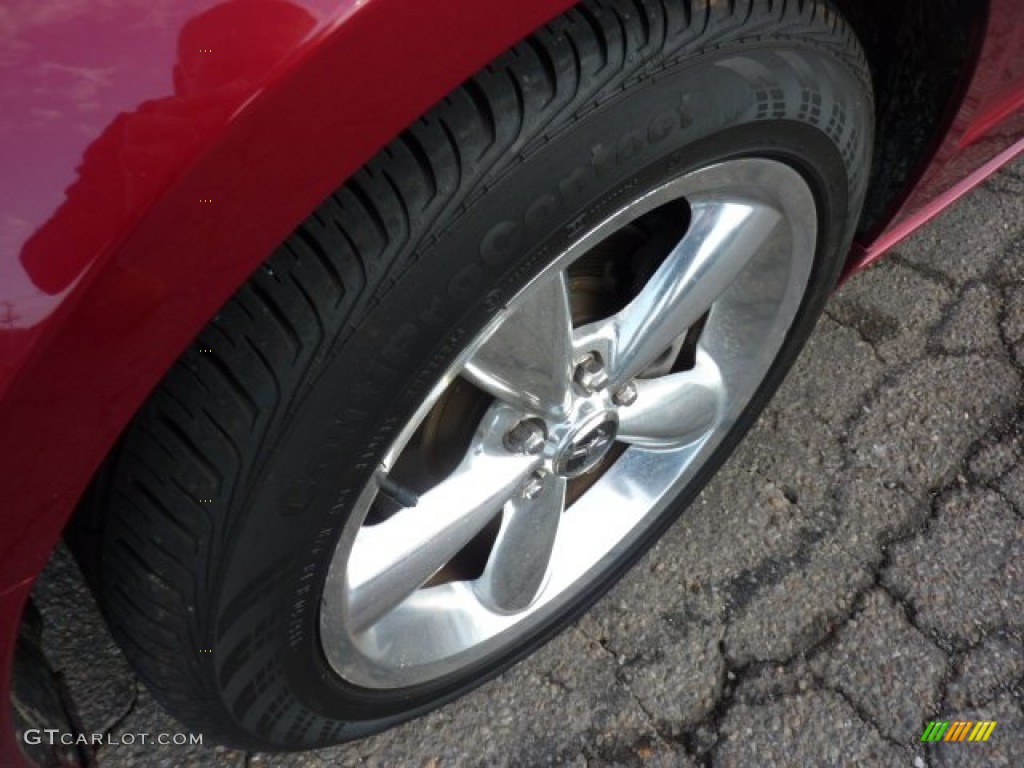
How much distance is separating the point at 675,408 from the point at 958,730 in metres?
0.65

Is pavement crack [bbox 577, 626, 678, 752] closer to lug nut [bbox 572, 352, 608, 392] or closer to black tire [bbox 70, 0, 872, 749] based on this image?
lug nut [bbox 572, 352, 608, 392]

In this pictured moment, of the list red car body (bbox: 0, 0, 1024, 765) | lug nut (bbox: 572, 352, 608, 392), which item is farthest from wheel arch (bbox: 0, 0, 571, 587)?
lug nut (bbox: 572, 352, 608, 392)

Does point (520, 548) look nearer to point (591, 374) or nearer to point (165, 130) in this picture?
point (591, 374)

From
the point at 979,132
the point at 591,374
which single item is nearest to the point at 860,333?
the point at 979,132

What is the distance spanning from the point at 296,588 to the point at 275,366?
26 cm

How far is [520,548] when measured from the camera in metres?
1.32

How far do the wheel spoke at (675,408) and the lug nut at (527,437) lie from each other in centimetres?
15

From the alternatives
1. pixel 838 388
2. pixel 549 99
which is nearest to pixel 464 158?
pixel 549 99

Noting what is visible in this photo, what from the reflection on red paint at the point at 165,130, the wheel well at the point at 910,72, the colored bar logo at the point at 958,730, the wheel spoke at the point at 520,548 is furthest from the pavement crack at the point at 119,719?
the wheel well at the point at 910,72

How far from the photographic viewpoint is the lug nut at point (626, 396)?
4.24ft

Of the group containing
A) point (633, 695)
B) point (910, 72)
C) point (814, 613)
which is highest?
point (910, 72)

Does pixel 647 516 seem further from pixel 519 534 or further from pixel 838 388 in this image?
pixel 838 388

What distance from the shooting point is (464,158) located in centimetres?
79

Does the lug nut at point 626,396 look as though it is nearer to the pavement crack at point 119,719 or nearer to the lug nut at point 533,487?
the lug nut at point 533,487
